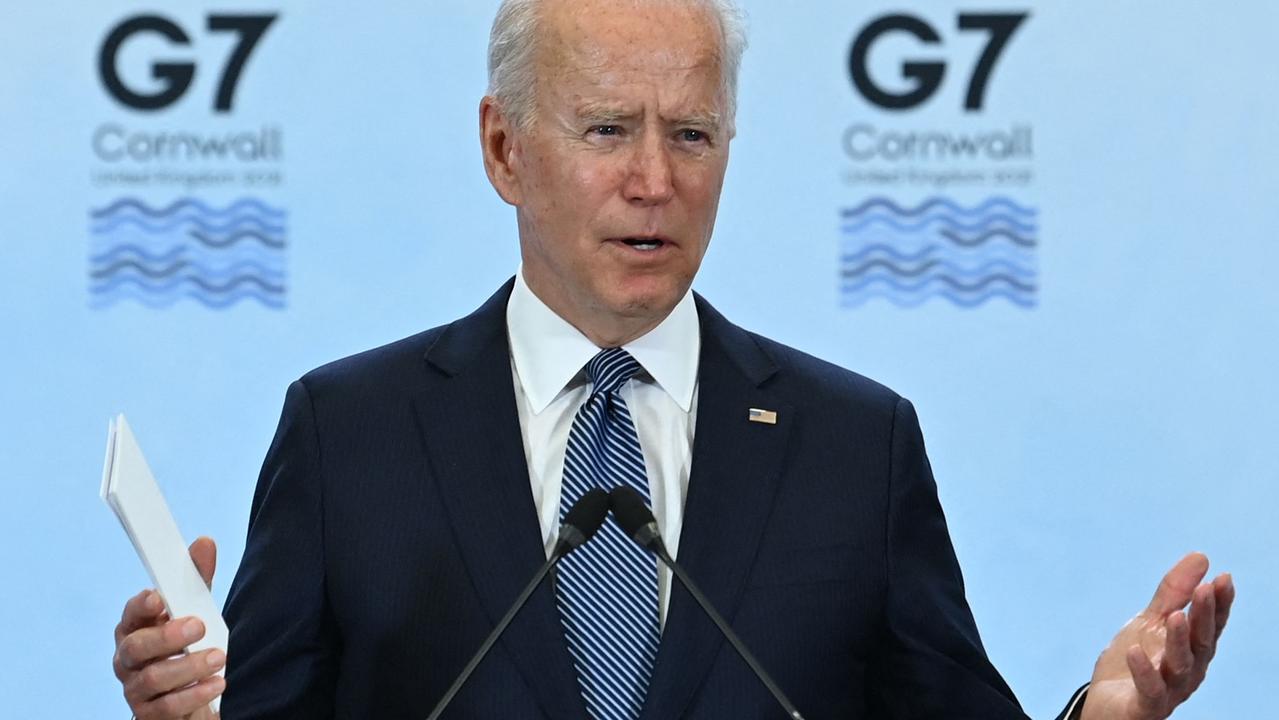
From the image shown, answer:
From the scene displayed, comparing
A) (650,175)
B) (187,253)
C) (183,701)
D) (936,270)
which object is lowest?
(183,701)

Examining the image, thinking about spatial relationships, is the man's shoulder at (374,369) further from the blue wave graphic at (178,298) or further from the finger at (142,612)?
the blue wave graphic at (178,298)

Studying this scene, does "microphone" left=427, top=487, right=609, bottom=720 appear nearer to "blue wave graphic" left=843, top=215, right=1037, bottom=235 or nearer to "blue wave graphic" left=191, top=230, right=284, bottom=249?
"blue wave graphic" left=843, top=215, right=1037, bottom=235

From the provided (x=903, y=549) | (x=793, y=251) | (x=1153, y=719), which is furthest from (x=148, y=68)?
(x=1153, y=719)

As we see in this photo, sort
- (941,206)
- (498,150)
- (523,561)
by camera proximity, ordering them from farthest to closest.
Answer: (941,206) < (498,150) < (523,561)

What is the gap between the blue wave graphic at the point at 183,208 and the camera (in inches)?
151

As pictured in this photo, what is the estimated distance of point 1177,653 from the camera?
6.79ft

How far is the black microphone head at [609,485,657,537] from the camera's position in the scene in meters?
1.88

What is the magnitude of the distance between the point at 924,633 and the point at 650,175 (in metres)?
0.68

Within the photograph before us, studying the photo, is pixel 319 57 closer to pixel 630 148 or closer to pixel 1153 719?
pixel 630 148

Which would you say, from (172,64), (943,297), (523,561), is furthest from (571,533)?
(172,64)

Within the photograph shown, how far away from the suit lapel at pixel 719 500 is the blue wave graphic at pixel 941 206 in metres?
1.30

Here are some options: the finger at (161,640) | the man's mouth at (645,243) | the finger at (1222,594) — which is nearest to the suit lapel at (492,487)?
the man's mouth at (645,243)

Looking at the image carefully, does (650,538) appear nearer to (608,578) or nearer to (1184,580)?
(608,578)

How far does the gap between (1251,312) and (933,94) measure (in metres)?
0.77
